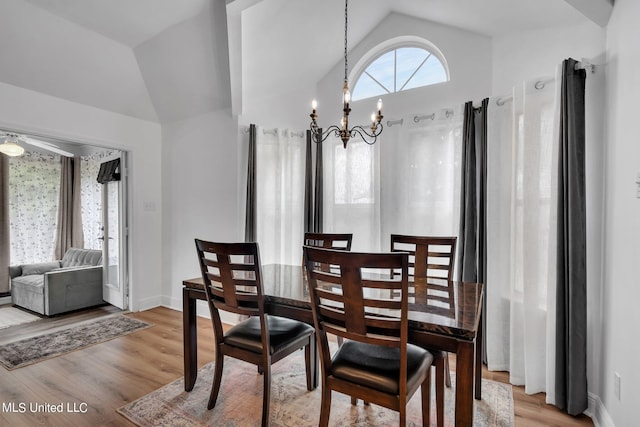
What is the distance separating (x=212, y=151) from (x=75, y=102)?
1428 millimetres

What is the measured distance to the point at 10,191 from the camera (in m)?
4.95

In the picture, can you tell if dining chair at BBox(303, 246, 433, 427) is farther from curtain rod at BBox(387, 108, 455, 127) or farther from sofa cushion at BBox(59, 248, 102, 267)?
sofa cushion at BBox(59, 248, 102, 267)

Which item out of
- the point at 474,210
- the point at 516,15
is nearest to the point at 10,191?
the point at 474,210

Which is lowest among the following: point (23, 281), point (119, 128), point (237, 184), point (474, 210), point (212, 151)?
point (23, 281)

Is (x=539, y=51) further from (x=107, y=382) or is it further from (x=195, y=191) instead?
(x=107, y=382)

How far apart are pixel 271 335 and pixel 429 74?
2.82m

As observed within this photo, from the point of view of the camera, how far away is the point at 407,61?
3434 mm

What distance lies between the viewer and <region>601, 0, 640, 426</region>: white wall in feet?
5.16

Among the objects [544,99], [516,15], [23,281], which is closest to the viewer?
[544,99]

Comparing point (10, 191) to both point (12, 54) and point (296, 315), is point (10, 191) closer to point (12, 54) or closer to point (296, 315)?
point (12, 54)

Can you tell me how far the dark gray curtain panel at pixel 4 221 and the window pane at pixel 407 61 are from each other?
218 inches

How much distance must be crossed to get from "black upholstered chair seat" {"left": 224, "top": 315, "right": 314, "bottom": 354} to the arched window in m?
2.58

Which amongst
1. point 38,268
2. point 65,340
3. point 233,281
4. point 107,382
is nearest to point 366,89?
point 233,281

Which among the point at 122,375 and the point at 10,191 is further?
the point at 10,191
